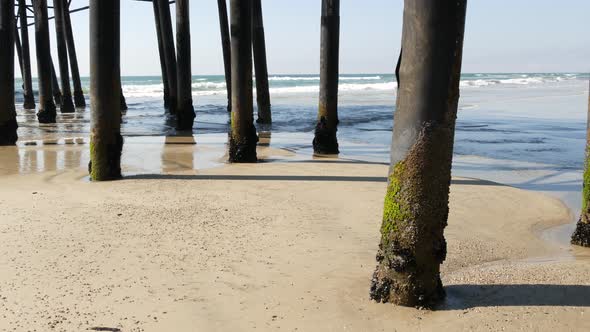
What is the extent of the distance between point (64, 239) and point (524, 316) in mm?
2835

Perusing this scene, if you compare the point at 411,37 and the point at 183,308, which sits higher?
the point at 411,37

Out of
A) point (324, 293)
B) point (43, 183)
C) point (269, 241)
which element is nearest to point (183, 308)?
point (324, 293)

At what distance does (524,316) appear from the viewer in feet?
9.17

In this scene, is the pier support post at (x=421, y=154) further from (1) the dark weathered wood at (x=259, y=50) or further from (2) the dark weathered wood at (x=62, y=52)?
(2) the dark weathered wood at (x=62, y=52)

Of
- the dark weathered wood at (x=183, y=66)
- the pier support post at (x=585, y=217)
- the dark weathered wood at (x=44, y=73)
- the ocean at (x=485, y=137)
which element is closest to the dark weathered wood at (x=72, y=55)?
the ocean at (x=485, y=137)

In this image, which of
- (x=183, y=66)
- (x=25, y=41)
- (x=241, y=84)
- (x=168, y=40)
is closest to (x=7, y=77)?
(x=183, y=66)

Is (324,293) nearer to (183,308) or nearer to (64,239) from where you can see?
(183,308)

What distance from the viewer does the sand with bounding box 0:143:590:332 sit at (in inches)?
111

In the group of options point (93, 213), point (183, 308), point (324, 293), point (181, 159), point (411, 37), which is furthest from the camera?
point (181, 159)

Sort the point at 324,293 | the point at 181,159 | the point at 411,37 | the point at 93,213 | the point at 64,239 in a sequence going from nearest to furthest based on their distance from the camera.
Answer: the point at 411,37, the point at 324,293, the point at 64,239, the point at 93,213, the point at 181,159

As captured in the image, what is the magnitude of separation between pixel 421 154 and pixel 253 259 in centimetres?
137

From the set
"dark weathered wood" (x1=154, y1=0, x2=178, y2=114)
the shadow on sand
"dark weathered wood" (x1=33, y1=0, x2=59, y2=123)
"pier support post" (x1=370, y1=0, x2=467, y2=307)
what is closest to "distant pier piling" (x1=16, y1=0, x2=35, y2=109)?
"dark weathered wood" (x1=33, y1=0, x2=59, y2=123)

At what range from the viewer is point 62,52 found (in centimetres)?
1617

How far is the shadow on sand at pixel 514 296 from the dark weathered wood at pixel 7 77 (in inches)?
301
